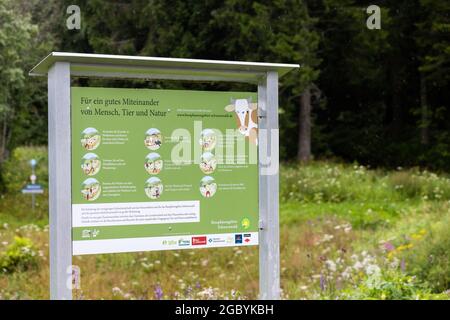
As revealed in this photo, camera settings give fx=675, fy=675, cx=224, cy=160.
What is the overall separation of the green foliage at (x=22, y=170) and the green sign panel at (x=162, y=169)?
1340cm

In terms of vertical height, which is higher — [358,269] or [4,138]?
[4,138]

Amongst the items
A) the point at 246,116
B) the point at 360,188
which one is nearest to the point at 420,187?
the point at 360,188

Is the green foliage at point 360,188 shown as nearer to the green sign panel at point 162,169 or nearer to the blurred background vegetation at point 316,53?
the blurred background vegetation at point 316,53

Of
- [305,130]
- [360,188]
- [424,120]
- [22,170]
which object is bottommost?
[360,188]

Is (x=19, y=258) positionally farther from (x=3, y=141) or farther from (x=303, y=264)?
(x=3, y=141)

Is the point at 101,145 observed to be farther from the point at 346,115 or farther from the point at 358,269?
the point at 346,115

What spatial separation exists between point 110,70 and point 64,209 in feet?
3.11

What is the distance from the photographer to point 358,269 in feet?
24.2

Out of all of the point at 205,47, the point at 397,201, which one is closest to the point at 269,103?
the point at 397,201

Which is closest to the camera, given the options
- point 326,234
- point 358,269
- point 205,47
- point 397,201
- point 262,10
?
point 358,269

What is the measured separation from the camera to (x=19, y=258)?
27.5 ft

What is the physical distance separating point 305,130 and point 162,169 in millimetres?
16810

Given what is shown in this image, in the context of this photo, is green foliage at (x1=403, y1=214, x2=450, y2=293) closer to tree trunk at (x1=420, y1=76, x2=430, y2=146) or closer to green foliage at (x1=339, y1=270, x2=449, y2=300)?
green foliage at (x1=339, y1=270, x2=449, y2=300)

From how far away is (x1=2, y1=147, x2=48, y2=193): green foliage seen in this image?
56.0 ft
